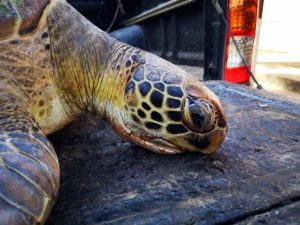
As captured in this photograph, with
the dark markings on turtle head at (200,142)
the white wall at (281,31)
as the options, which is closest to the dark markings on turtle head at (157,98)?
the dark markings on turtle head at (200,142)

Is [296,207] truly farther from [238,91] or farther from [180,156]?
[238,91]

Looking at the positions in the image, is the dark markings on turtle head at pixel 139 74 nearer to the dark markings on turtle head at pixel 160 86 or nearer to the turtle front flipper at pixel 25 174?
the dark markings on turtle head at pixel 160 86

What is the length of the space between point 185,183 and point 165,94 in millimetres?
233

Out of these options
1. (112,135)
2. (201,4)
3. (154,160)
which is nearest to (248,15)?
(201,4)

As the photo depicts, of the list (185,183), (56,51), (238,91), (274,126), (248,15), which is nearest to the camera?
(185,183)

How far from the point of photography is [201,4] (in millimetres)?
1920

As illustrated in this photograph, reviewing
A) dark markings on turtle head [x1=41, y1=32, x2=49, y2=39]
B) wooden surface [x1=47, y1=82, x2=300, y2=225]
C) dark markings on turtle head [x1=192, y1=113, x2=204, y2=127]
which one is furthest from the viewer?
dark markings on turtle head [x1=41, y1=32, x2=49, y2=39]

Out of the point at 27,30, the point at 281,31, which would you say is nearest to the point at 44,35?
the point at 27,30

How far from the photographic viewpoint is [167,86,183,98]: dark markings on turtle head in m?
0.88

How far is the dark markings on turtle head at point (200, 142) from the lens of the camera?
0.89 meters

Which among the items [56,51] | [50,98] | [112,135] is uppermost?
[56,51]

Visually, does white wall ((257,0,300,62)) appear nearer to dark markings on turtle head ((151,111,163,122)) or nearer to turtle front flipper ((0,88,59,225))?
dark markings on turtle head ((151,111,163,122))

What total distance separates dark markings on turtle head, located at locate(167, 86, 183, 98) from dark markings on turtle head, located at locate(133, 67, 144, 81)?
0.09 metres

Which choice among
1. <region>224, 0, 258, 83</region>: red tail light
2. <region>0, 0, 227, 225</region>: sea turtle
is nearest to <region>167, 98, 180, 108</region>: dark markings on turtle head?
<region>0, 0, 227, 225</region>: sea turtle
